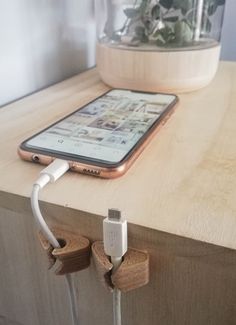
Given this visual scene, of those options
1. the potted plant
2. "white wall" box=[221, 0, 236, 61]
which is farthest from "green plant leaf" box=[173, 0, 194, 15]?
"white wall" box=[221, 0, 236, 61]

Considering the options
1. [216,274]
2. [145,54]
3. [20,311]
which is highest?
[145,54]

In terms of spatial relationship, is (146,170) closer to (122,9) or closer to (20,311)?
(20,311)

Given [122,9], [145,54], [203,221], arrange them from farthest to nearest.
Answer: [122,9] → [145,54] → [203,221]

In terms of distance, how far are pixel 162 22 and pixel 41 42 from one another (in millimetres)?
239

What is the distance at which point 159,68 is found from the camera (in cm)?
57

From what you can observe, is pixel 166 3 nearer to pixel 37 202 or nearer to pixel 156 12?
pixel 156 12

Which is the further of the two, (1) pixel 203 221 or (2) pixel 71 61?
(2) pixel 71 61

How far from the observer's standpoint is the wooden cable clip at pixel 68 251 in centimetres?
29

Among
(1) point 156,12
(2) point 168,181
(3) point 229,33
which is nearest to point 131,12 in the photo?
(1) point 156,12

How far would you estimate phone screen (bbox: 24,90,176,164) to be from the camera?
1.16 ft

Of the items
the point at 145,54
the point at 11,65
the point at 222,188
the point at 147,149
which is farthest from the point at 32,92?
the point at 222,188

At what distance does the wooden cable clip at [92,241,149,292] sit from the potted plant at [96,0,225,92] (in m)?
0.38

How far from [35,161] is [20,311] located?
0.69ft

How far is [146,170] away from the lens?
347mm
